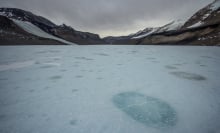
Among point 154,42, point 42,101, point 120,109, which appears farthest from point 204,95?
point 154,42

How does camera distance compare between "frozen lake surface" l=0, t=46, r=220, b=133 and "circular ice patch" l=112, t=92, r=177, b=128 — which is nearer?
"frozen lake surface" l=0, t=46, r=220, b=133

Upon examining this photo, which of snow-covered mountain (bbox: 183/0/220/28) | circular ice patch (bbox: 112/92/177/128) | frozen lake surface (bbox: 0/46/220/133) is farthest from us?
snow-covered mountain (bbox: 183/0/220/28)

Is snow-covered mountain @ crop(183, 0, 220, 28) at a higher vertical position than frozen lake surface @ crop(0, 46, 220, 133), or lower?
higher

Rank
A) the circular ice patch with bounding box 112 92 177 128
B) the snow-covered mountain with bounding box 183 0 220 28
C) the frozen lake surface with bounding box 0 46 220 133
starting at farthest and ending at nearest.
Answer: the snow-covered mountain with bounding box 183 0 220 28 → the circular ice patch with bounding box 112 92 177 128 → the frozen lake surface with bounding box 0 46 220 133

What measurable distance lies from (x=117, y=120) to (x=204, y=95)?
77.4 inches

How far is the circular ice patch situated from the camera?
1830 mm

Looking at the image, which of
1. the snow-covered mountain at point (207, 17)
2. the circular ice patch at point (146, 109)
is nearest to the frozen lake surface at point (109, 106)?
the circular ice patch at point (146, 109)

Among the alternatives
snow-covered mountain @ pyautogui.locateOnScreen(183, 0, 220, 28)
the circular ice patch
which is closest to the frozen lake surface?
the circular ice patch

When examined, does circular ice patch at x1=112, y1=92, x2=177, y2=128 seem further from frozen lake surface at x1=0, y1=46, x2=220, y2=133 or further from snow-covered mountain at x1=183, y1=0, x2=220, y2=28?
snow-covered mountain at x1=183, y1=0, x2=220, y2=28

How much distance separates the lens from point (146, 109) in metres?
2.13

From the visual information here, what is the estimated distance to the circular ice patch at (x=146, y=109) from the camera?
6.01 ft

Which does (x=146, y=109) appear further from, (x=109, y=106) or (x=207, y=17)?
(x=207, y=17)

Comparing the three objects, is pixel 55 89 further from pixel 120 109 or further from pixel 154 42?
pixel 154 42

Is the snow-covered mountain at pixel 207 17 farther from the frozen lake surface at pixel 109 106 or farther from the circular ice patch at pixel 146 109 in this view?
the circular ice patch at pixel 146 109
